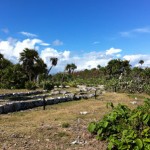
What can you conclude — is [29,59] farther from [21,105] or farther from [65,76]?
[21,105]

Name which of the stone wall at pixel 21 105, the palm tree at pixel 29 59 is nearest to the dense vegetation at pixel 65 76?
the palm tree at pixel 29 59

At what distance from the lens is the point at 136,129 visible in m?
7.64

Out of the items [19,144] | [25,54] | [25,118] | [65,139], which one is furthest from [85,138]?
[25,54]

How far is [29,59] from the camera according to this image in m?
44.8

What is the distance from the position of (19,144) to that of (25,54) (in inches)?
1450

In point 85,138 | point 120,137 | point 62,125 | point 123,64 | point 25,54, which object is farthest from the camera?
point 123,64

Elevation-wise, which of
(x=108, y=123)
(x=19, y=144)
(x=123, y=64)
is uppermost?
(x=123, y=64)

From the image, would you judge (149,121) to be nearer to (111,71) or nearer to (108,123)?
(108,123)

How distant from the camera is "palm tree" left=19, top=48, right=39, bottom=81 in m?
43.9

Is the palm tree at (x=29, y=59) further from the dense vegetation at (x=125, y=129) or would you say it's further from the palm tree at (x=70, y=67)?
the dense vegetation at (x=125, y=129)

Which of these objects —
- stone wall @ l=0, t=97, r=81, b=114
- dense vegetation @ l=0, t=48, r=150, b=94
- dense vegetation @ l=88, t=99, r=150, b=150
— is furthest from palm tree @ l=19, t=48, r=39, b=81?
dense vegetation @ l=88, t=99, r=150, b=150

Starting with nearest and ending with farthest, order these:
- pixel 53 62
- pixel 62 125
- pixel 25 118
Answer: pixel 62 125
pixel 25 118
pixel 53 62

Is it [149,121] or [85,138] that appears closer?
[149,121]

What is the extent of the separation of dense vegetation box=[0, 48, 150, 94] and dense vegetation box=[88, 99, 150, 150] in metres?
18.9
